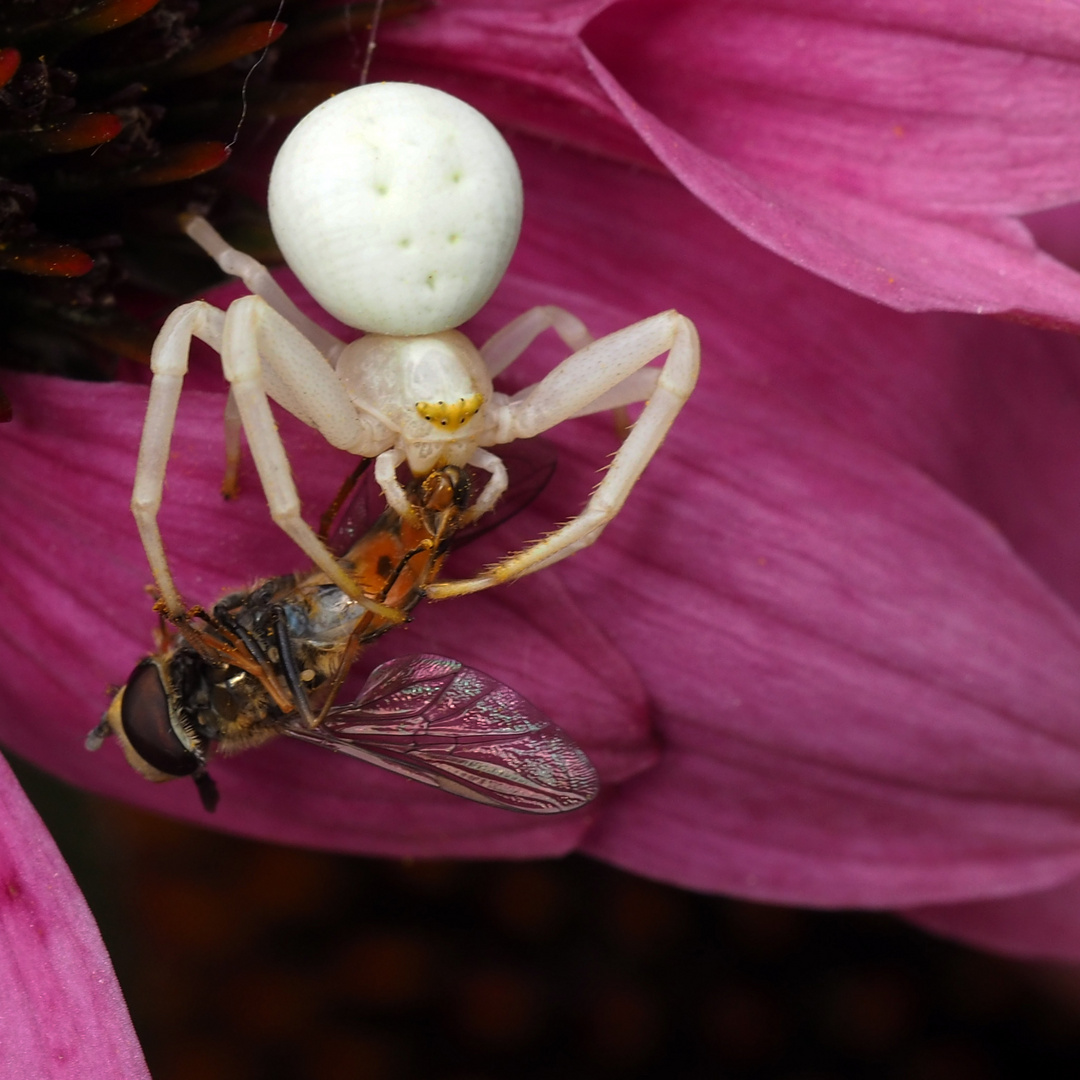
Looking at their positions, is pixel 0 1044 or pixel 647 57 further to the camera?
pixel 647 57

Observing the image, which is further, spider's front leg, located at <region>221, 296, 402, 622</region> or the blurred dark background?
the blurred dark background

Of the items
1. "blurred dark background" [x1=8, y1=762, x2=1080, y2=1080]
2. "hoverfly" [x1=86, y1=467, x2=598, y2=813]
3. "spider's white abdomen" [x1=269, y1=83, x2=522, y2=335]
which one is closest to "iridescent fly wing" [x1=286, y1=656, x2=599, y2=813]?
"hoverfly" [x1=86, y1=467, x2=598, y2=813]

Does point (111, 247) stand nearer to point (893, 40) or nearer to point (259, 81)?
point (259, 81)

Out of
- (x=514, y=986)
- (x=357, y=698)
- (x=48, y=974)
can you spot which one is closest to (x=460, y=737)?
(x=357, y=698)

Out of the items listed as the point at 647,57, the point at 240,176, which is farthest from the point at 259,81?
the point at 647,57

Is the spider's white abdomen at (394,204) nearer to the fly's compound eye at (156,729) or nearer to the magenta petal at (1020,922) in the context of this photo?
the fly's compound eye at (156,729)

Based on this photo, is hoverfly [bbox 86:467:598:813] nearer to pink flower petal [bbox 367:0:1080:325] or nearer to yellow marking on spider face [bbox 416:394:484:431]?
yellow marking on spider face [bbox 416:394:484:431]

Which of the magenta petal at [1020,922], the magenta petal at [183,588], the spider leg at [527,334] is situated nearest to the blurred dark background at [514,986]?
the magenta petal at [1020,922]
